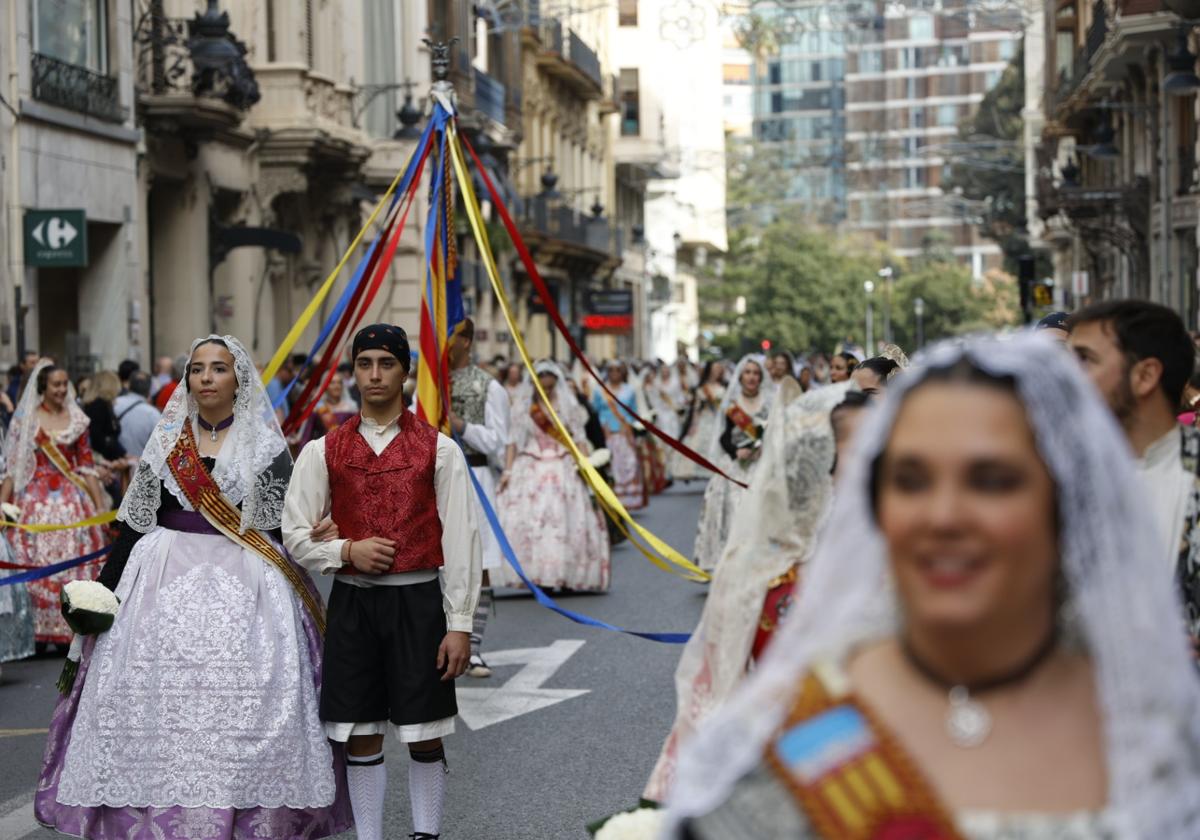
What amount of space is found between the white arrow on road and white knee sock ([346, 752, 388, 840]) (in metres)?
3.04

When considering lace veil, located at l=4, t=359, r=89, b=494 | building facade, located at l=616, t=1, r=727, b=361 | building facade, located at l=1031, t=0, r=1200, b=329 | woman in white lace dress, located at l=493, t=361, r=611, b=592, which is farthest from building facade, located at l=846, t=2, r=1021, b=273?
lace veil, located at l=4, t=359, r=89, b=494

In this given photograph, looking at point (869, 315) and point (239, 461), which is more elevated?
point (869, 315)

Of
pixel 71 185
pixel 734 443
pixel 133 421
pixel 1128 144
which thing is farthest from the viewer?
pixel 1128 144

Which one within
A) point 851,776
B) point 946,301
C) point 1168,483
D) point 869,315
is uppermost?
point 946,301

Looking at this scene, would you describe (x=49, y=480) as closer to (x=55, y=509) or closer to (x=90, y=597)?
(x=55, y=509)

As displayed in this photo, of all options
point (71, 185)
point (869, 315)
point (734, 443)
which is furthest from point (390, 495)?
point (869, 315)

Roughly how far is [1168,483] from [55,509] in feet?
30.7

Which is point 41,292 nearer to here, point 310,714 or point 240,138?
point 240,138

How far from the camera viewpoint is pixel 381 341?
22.1 feet

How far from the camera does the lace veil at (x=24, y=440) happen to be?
1260 cm

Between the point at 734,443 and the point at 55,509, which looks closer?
the point at 55,509

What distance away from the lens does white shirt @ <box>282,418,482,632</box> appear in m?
6.56

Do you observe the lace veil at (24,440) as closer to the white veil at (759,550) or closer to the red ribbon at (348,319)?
the red ribbon at (348,319)

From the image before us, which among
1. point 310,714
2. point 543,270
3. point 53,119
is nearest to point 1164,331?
point 310,714
